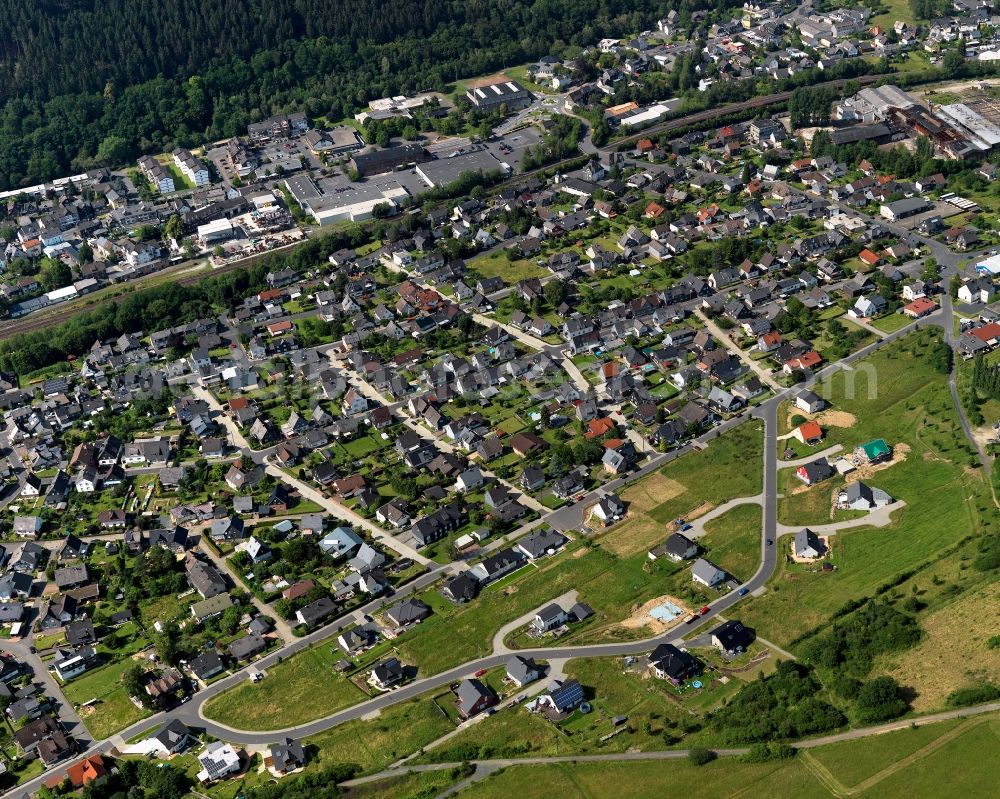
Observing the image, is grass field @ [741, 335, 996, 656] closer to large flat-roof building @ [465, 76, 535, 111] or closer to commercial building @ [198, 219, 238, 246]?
commercial building @ [198, 219, 238, 246]

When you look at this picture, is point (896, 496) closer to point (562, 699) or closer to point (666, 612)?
point (666, 612)

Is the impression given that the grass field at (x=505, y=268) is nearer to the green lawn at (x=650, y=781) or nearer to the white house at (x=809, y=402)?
the white house at (x=809, y=402)

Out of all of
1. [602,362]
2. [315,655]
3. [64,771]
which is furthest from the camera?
[602,362]

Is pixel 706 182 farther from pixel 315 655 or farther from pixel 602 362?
pixel 315 655

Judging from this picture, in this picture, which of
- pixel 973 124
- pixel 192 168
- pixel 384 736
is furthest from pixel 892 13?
pixel 384 736

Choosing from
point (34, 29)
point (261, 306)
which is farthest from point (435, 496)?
point (34, 29)
